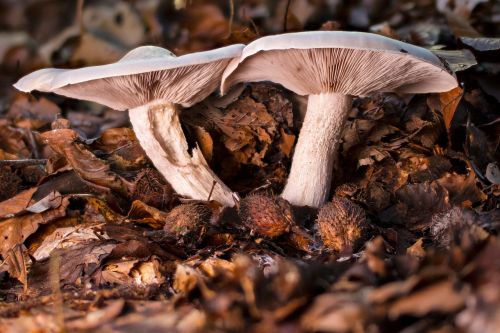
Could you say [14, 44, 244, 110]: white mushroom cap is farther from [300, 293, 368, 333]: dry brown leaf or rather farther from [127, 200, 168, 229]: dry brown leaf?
[300, 293, 368, 333]: dry brown leaf

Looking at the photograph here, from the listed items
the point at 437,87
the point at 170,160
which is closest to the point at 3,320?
the point at 170,160

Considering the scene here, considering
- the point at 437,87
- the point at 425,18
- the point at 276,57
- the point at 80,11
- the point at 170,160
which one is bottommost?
the point at 170,160

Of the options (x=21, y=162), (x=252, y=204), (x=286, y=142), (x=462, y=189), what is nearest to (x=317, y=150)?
(x=286, y=142)

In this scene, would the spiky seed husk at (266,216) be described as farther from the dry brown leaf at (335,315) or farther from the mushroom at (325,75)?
the dry brown leaf at (335,315)

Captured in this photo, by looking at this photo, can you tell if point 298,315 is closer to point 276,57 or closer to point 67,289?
point 67,289

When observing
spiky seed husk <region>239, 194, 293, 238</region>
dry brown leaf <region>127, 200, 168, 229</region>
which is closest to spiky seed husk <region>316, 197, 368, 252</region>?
spiky seed husk <region>239, 194, 293, 238</region>

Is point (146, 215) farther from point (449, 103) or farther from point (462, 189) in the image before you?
point (449, 103)
